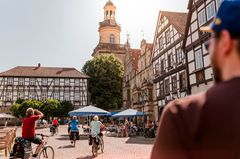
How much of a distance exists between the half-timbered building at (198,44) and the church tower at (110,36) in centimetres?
4756

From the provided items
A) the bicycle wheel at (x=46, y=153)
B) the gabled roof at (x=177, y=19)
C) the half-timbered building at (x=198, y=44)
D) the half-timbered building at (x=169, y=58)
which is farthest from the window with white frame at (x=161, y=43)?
the bicycle wheel at (x=46, y=153)

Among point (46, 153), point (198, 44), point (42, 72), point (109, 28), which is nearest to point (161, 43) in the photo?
point (198, 44)

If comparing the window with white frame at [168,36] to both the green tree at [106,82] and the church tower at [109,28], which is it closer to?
the green tree at [106,82]

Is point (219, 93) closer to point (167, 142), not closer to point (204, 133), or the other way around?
point (204, 133)

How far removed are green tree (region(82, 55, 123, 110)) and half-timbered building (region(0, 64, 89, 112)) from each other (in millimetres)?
4482

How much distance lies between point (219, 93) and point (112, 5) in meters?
77.0

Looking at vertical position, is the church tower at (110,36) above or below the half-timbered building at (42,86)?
above

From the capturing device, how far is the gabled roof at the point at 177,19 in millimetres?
29683

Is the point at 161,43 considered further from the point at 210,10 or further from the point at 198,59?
the point at 210,10

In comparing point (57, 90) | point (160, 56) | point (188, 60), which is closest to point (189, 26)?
point (188, 60)

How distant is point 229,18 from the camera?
52.1 inches

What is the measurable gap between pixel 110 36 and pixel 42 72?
59.9 feet

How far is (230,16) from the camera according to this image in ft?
4.34

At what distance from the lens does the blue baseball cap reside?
132 centimetres
